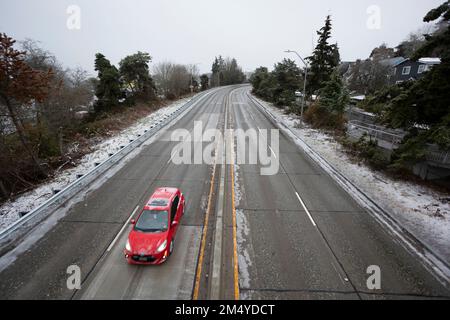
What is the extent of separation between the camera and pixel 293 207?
1124 centimetres

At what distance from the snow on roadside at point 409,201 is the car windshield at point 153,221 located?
1050 centimetres

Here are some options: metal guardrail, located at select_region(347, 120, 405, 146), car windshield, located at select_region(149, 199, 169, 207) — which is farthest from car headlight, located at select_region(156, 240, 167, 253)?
metal guardrail, located at select_region(347, 120, 405, 146)

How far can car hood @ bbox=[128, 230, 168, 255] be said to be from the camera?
24.4 feet

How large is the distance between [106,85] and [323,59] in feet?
101

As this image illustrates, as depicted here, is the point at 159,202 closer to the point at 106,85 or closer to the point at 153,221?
the point at 153,221

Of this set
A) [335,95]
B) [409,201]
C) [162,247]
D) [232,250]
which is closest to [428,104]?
[409,201]

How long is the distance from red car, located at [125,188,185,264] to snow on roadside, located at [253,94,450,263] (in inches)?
405

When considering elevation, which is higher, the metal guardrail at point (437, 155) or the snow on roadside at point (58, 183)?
the metal guardrail at point (437, 155)

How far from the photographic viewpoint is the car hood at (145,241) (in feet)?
24.4

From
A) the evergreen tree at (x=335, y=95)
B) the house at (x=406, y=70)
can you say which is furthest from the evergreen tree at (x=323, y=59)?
the house at (x=406, y=70)

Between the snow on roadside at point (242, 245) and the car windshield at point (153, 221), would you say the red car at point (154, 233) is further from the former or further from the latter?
the snow on roadside at point (242, 245)

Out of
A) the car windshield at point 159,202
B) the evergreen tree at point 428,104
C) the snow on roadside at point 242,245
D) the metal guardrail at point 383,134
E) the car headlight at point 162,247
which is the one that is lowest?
the snow on roadside at point 242,245

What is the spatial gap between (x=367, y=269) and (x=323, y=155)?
464 inches
